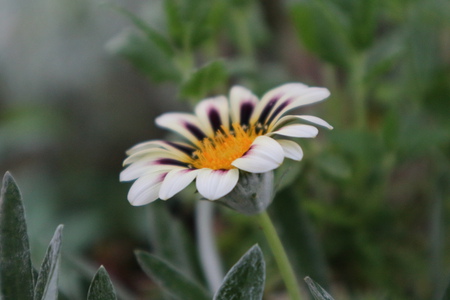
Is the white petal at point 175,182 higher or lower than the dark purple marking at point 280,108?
lower

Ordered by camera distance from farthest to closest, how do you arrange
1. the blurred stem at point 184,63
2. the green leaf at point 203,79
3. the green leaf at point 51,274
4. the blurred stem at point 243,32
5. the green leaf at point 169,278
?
the blurred stem at point 243,32 < the blurred stem at point 184,63 < the green leaf at point 203,79 < the green leaf at point 169,278 < the green leaf at point 51,274

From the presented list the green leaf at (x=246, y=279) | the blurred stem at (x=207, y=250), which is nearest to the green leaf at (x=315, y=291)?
the green leaf at (x=246, y=279)

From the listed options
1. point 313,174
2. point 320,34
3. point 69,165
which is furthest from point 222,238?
point 69,165

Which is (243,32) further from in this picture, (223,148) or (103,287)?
(103,287)

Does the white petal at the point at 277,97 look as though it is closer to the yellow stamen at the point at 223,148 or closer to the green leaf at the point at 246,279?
the yellow stamen at the point at 223,148

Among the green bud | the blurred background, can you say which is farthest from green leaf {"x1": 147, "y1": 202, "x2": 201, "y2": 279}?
the green bud

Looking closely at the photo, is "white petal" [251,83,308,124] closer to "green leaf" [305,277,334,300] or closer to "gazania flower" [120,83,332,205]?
"gazania flower" [120,83,332,205]

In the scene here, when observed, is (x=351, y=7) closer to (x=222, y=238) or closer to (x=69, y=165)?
(x=222, y=238)
